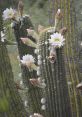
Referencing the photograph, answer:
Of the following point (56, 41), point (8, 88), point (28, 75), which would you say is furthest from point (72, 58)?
point (8, 88)

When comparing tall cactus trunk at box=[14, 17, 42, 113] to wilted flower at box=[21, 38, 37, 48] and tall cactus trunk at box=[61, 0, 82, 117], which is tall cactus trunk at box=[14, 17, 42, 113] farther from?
tall cactus trunk at box=[61, 0, 82, 117]

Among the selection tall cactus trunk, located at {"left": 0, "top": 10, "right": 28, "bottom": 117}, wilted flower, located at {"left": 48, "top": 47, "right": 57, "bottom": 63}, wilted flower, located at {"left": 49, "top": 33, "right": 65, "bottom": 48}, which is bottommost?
tall cactus trunk, located at {"left": 0, "top": 10, "right": 28, "bottom": 117}

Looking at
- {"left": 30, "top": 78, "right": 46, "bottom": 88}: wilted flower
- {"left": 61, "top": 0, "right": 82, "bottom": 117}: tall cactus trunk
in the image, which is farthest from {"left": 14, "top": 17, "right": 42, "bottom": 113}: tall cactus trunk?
{"left": 61, "top": 0, "right": 82, "bottom": 117}: tall cactus trunk

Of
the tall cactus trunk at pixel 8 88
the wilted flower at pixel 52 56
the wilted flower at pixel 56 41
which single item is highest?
the wilted flower at pixel 56 41

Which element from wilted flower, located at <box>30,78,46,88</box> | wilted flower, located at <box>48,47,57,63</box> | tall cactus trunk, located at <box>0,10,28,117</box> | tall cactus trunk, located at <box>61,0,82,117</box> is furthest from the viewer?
tall cactus trunk, located at <box>61,0,82,117</box>

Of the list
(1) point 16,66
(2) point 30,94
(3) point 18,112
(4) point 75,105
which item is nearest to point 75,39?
(4) point 75,105

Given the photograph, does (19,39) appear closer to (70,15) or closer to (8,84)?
(8,84)

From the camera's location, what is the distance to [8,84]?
307cm

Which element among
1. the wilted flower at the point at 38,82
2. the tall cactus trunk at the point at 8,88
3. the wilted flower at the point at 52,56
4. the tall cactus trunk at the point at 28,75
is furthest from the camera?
the tall cactus trunk at the point at 28,75

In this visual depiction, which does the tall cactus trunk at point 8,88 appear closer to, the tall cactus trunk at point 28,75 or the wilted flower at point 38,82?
the wilted flower at point 38,82

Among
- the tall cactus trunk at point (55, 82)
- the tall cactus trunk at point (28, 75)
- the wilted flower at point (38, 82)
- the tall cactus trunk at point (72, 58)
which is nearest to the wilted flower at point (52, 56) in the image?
the tall cactus trunk at point (55, 82)

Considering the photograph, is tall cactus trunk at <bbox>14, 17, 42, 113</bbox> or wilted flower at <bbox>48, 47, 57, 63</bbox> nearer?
wilted flower at <bbox>48, 47, 57, 63</bbox>

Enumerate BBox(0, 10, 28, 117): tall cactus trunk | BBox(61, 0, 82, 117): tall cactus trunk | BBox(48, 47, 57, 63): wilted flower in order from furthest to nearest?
BBox(61, 0, 82, 117): tall cactus trunk
BBox(48, 47, 57, 63): wilted flower
BBox(0, 10, 28, 117): tall cactus trunk

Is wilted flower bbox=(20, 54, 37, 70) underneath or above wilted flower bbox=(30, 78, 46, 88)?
above
